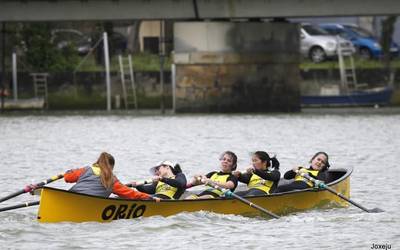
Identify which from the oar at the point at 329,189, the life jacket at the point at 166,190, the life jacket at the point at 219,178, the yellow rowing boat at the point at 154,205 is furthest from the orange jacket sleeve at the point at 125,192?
the oar at the point at 329,189

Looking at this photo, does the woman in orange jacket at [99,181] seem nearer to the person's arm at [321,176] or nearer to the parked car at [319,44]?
the person's arm at [321,176]

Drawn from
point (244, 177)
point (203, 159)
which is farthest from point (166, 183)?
point (203, 159)

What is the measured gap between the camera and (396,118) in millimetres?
53094

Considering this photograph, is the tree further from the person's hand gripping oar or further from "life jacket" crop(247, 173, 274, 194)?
the person's hand gripping oar

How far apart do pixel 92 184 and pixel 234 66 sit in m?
34.7

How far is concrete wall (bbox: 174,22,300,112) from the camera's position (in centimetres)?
5569

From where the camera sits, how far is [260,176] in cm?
2381

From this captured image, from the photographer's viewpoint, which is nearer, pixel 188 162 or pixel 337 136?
pixel 188 162

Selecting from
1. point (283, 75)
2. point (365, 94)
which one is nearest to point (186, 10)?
point (283, 75)

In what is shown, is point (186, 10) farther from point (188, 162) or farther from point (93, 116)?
point (188, 162)

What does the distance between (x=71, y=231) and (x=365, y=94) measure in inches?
1763

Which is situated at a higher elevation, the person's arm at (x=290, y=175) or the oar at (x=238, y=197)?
the person's arm at (x=290, y=175)

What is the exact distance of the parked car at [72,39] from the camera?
223 ft

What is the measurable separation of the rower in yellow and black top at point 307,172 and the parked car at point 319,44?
39512mm
